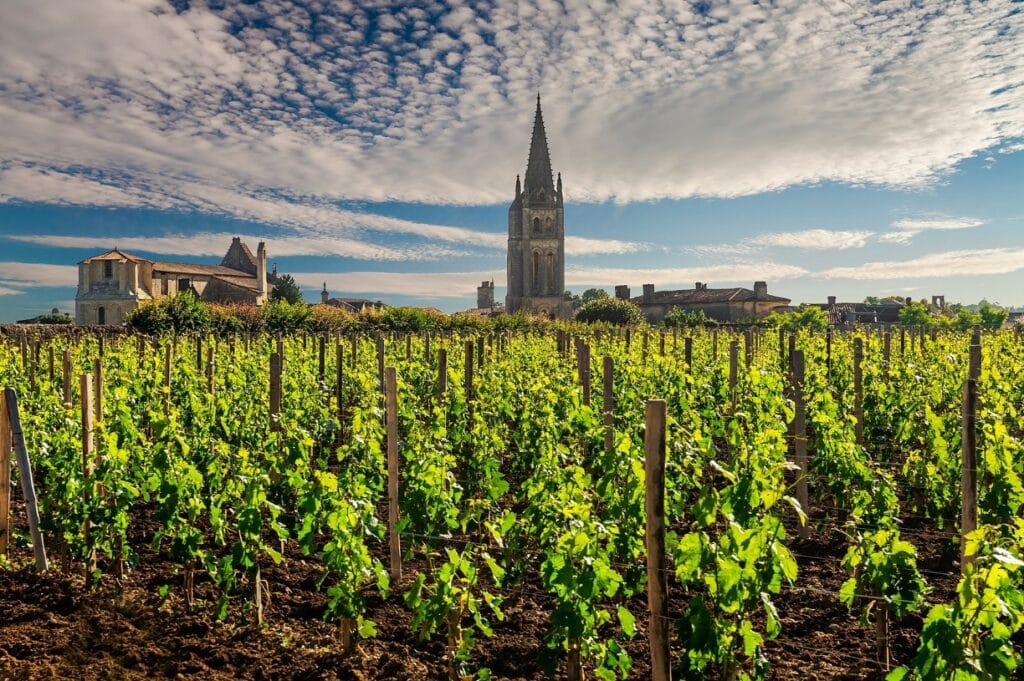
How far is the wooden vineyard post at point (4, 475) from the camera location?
18.5 ft

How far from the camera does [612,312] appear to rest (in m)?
47.8

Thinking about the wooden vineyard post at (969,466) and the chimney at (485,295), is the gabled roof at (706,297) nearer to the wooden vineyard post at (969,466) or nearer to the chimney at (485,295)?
the chimney at (485,295)

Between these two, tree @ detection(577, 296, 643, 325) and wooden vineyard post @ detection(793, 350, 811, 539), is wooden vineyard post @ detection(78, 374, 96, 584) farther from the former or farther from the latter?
tree @ detection(577, 296, 643, 325)

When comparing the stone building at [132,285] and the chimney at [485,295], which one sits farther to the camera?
the chimney at [485,295]

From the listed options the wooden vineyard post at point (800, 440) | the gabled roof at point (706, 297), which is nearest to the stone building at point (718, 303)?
the gabled roof at point (706, 297)

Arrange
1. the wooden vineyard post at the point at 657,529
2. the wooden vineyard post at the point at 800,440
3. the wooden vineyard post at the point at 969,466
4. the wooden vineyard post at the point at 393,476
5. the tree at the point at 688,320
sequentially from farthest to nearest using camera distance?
the tree at the point at 688,320, the wooden vineyard post at the point at 800,440, the wooden vineyard post at the point at 393,476, the wooden vineyard post at the point at 969,466, the wooden vineyard post at the point at 657,529

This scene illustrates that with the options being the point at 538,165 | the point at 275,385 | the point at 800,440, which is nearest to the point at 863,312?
the point at 538,165

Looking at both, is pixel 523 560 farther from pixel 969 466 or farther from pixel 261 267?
pixel 261 267

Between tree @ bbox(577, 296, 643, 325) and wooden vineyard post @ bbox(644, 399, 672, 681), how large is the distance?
145ft

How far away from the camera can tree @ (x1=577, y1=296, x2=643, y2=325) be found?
4762cm

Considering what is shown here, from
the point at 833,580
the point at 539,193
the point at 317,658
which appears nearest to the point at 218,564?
the point at 317,658

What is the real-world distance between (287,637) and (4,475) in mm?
3229

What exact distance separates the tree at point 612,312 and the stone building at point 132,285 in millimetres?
24345

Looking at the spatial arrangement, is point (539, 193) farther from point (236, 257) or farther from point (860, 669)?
point (860, 669)
